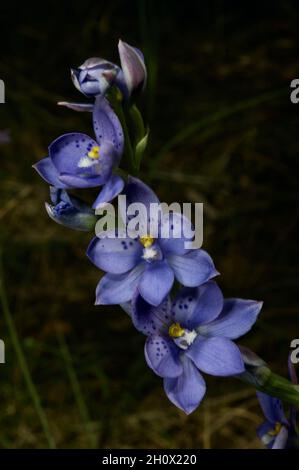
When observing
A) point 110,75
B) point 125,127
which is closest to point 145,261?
point 125,127

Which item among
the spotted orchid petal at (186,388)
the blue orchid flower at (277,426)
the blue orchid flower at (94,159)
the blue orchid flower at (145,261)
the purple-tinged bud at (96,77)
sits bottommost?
the blue orchid flower at (277,426)

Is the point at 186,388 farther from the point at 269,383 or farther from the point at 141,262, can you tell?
the point at 141,262

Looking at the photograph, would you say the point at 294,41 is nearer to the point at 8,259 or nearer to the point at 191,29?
the point at 191,29

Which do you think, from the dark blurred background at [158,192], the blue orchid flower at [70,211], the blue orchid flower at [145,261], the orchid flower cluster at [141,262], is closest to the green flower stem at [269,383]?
the orchid flower cluster at [141,262]

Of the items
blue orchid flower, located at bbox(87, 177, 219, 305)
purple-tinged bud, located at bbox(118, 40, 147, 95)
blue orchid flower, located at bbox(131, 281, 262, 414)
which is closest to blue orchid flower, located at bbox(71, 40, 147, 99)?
purple-tinged bud, located at bbox(118, 40, 147, 95)

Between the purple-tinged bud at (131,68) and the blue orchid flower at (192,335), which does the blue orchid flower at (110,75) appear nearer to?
the purple-tinged bud at (131,68)

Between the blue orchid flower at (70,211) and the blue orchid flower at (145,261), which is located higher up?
the blue orchid flower at (70,211)
